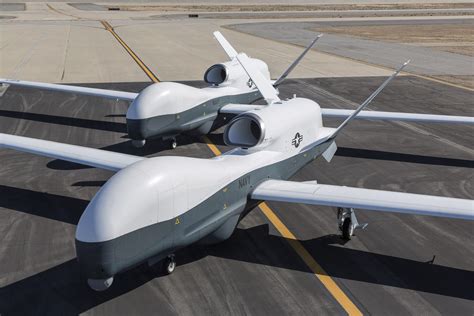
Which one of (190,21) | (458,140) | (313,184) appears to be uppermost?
(313,184)

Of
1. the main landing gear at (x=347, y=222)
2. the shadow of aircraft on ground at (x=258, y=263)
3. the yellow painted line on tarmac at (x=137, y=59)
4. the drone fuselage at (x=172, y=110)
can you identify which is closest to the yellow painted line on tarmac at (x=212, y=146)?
the drone fuselage at (x=172, y=110)

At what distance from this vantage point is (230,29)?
6850cm

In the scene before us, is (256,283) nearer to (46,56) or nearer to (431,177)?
(431,177)

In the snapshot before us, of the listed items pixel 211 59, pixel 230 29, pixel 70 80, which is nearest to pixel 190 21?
pixel 230 29

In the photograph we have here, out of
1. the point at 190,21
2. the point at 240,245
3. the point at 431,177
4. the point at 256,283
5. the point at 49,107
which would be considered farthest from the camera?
the point at 190,21

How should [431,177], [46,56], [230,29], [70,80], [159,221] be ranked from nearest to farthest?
[159,221] → [431,177] → [70,80] → [46,56] → [230,29]

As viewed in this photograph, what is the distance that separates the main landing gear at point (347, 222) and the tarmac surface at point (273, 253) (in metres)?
0.26

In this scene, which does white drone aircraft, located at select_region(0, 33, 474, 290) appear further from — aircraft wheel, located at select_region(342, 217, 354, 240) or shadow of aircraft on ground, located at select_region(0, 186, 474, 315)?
shadow of aircraft on ground, located at select_region(0, 186, 474, 315)

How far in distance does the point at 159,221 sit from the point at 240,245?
3234 millimetres

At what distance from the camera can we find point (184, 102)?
61.8 feet

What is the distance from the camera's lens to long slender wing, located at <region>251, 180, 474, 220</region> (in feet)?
34.1

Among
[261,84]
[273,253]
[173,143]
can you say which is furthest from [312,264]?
[173,143]

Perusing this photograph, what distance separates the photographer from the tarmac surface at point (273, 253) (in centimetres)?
982

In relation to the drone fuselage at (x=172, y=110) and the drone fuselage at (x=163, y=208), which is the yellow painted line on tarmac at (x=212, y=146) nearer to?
the drone fuselage at (x=172, y=110)
